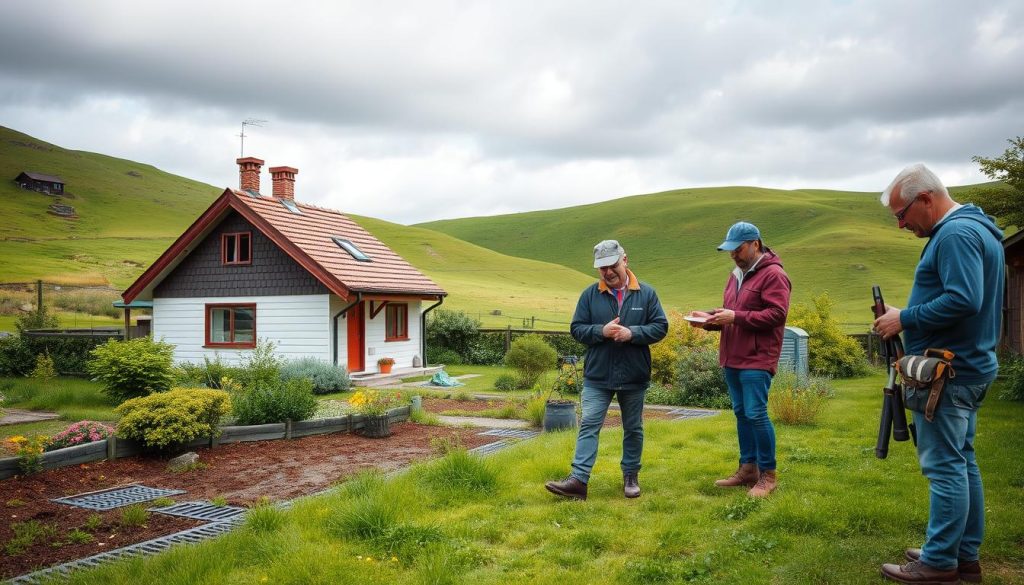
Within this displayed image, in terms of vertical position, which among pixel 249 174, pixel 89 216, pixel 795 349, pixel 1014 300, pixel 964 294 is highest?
pixel 89 216

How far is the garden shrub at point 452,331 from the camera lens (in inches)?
1012

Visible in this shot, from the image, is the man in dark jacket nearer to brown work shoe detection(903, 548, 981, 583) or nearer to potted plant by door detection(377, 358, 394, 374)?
brown work shoe detection(903, 548, 981, 583)

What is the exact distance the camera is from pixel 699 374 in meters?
13.6

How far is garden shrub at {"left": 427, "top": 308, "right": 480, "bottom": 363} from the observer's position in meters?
25.7

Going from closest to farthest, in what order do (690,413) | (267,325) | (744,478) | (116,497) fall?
(744,478) < (116,497) < (690,413) < (267,325)

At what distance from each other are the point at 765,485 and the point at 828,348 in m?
14.6

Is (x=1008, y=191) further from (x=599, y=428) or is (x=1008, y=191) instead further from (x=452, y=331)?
(x=599, y=428)

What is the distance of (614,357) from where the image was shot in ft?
19.1

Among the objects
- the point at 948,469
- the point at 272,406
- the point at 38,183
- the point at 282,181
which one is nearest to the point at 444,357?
the point at 282,181

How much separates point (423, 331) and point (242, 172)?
7348 mm

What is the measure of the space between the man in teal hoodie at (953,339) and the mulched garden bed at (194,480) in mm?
4840

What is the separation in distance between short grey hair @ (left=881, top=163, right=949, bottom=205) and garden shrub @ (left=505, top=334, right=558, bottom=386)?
44.5 feet

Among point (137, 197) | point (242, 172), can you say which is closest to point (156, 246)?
point (137, 197)

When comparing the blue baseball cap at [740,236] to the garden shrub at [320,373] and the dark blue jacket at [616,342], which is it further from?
the garden shrub at [320,373]
